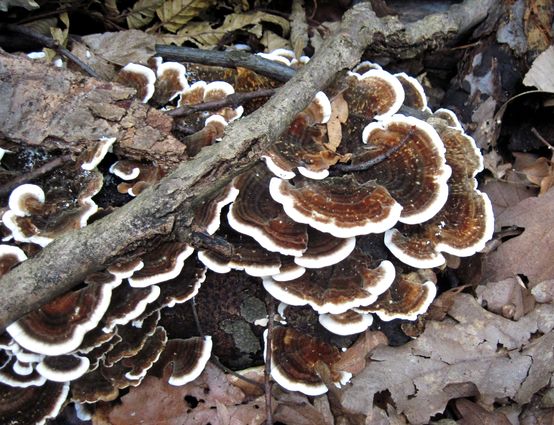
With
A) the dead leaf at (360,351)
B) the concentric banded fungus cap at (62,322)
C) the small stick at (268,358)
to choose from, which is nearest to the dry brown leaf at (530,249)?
the dead leaf at (360,351)

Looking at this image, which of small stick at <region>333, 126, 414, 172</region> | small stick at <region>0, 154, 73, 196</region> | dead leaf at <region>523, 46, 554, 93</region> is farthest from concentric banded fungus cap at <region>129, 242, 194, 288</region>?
dead leaf at <region>523, 46, 554, 93</region>

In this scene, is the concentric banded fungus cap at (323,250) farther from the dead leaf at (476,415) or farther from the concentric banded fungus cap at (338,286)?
the dead leaf at (476,415)

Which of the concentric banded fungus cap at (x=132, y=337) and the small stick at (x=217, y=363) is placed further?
the small stick at (x=217, y=363)

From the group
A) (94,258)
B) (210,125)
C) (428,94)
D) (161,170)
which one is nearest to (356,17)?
(428,94)

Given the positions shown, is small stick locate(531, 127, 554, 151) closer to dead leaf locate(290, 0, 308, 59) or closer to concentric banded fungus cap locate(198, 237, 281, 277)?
dead leaf locate(290, 0, 308, 59)

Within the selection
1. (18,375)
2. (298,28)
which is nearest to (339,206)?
(18,375)

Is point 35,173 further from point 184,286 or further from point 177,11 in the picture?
point 177,11

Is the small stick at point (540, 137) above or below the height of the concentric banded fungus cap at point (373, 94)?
below

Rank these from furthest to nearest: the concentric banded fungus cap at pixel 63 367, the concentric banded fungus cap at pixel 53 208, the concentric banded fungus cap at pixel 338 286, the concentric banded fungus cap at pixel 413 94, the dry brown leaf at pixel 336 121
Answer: the concentric banded fungus cap at pixel 413 94, the dry brown leaf at pixel 336 121, the concentric banded fungus cap at pixel 338 286, the concentric banded fungus cap at pixel 53 208, the concentric banded fungus cap at pixel 63 367
